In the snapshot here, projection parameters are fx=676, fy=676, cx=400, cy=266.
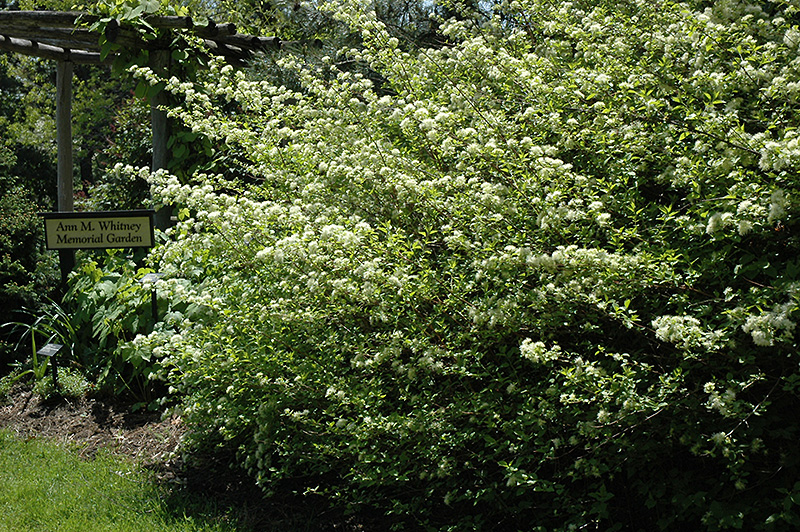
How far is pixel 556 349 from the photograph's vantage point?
2.46 m

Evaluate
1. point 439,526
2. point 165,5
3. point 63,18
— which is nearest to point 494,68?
point 439,526

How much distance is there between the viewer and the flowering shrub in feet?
8.13

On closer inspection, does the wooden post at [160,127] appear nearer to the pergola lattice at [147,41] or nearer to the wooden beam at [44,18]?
the pergola lattice at [147,41]

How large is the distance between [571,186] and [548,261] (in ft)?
2.16

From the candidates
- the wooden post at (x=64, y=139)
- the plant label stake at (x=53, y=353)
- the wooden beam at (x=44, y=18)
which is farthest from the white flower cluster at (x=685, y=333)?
the wooden post at (x=64, y=139)

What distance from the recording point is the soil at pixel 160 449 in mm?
3305

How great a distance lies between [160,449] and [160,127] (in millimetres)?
3741

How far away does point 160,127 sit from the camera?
22.1 ft

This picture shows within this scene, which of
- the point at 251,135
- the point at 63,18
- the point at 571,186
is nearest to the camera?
the point at 571,186

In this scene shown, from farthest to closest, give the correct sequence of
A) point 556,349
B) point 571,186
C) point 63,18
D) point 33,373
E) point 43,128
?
point 43,128 → point 63,18 → point 33,373 → point 571,186 → point 556,349

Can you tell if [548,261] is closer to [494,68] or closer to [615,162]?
[615,162]

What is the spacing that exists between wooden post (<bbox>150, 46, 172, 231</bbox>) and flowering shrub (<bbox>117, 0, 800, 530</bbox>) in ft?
9.76

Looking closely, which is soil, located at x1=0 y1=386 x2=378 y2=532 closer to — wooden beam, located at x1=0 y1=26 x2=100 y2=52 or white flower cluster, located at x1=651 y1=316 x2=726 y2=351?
white flower cluster, located at x1=651 y1=316 x2=726 y2=351

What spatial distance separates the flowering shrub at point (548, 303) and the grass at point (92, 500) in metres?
0.38
